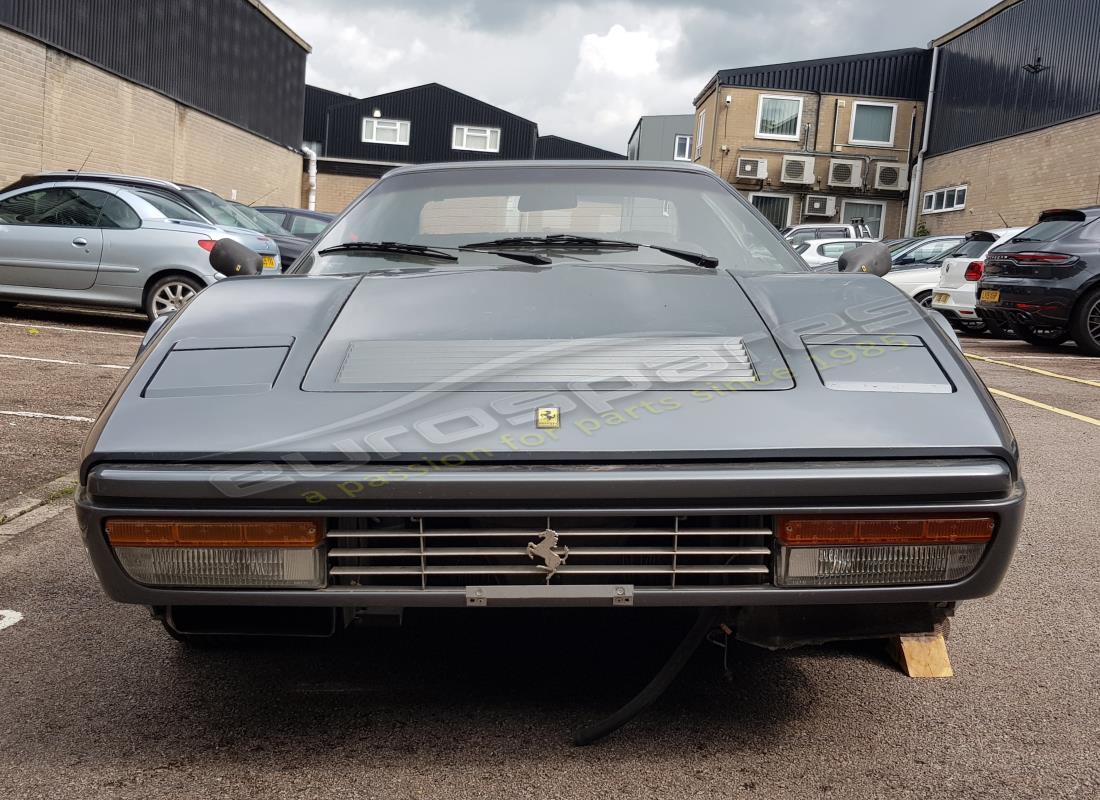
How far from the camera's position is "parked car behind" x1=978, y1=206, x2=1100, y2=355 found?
9.84 m

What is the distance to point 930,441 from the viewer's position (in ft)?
5.81

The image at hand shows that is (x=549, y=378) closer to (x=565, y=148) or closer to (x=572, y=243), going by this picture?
(x=572, y=243)

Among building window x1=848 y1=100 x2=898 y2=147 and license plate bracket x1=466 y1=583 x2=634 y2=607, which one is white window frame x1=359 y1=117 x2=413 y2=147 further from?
license plate bracket x1=466 y1=583 x2=634 y2=607

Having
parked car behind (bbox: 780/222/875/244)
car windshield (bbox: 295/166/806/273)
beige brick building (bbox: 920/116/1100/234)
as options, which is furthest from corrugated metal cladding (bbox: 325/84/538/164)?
car windshield (bbox: 295/166/806/273)

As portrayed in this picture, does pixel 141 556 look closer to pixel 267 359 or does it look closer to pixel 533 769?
pixel 267 359

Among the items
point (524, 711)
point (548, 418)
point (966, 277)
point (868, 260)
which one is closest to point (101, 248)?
point (868, 260)

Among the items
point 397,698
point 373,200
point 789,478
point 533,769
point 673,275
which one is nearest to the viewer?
point 789,478

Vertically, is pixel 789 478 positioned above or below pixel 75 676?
above

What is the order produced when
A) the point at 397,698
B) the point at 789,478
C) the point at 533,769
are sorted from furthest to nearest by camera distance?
the point at 397,698 < the point at 533,769 < the point at 789,478

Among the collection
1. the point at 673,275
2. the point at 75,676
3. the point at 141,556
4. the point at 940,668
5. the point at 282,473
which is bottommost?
the point at 75,676

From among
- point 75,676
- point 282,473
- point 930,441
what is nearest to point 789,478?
point 930,441

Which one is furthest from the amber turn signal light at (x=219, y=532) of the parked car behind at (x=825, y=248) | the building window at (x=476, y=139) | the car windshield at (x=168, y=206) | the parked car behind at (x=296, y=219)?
the building window at (x=476, y=139)

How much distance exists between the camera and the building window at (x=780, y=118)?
30828 millimetres

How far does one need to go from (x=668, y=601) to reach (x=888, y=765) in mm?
603
